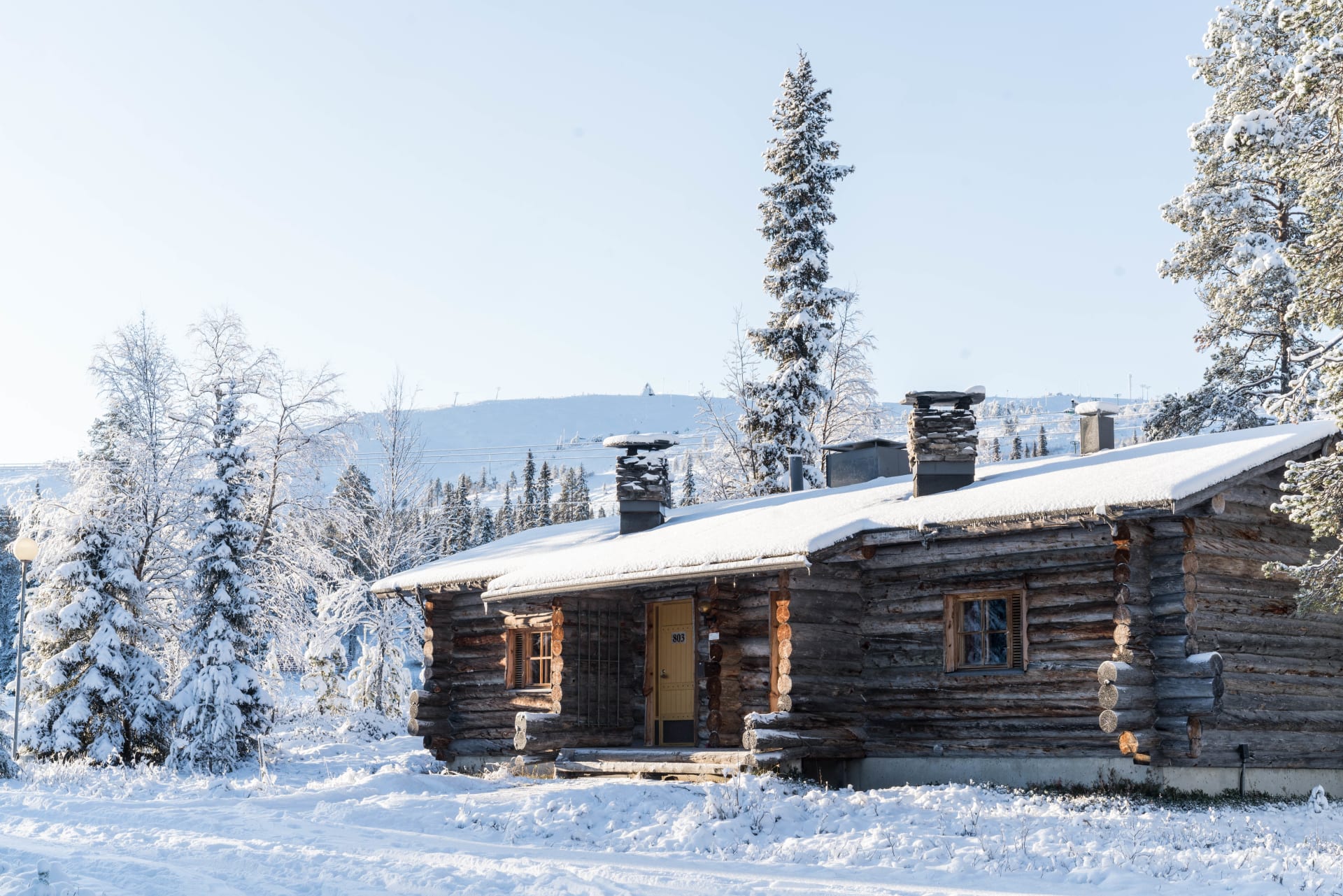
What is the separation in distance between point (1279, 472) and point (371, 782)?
13.4 m

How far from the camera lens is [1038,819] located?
508 inches

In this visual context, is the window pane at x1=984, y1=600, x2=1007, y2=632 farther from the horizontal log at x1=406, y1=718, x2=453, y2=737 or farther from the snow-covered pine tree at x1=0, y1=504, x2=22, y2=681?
the snow-covered pine tree at x1=0, y1=504, x2=22, y2=681

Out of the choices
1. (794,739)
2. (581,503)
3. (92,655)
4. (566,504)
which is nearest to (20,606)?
(92,655)

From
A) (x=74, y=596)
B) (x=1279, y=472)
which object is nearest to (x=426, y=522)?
(x=74, y=596)

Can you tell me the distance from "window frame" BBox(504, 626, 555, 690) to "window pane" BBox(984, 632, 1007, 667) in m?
8.14

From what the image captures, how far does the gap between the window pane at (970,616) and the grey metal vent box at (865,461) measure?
5858mm

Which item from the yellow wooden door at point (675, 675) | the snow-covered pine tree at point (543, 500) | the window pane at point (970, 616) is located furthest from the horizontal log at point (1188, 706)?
the snow-covered pine tree at point (543, 500)

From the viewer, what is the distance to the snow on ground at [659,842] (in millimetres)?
10078

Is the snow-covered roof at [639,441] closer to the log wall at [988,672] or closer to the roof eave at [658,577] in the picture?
the roof eave at [658,577]

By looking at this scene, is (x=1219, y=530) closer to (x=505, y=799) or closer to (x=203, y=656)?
(x=505, y=799)

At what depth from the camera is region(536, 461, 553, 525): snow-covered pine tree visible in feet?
289

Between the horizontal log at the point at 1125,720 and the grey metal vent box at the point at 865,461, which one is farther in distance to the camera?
the grey metal vent box at the point at 865,461

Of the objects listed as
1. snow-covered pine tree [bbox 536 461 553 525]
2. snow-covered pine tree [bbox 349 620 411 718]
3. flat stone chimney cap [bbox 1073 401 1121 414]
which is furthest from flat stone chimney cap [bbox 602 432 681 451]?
snow-covered pine tree [bbox 536 461 553 525]

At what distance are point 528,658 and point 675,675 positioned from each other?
11.0 ft
